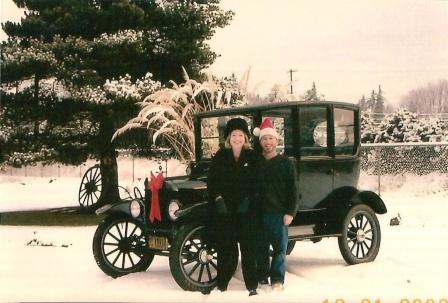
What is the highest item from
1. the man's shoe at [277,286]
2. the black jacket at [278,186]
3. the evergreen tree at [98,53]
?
the evergreen tree at [98,53]

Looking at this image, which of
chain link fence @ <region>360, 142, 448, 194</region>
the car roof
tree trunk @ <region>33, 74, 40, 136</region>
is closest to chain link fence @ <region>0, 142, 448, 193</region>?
chain link fence @ <region>360, 142, 448, 194</region>

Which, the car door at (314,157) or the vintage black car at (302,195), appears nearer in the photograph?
the vintage black car at (302,195)

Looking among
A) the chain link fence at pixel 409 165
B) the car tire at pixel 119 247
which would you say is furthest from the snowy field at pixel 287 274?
the chain link fence at pixel 409 165

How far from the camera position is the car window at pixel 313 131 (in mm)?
6102

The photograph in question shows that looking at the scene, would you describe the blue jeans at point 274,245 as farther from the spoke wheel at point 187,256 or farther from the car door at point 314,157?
the car door at point 314,157

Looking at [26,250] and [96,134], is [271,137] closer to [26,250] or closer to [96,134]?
[26,250]

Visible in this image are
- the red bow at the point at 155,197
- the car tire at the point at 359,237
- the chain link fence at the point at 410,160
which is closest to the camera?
the red bow at the point at 155,197

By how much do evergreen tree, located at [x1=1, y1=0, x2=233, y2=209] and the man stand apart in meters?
6.58

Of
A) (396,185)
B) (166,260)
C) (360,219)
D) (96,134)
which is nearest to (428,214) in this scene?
(396,185)

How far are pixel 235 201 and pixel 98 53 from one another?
719cm

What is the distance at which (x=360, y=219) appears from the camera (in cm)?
667

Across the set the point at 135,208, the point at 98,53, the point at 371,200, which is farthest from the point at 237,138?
the point at 98,53

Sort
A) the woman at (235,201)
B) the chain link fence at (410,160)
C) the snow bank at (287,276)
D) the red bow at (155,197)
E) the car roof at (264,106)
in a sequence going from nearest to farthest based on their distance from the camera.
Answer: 1. the woman at (235,201)
2. the snow bank at (287,276)
3. the red bow at (155,197)
4. the car roof at (264,106)
5. the chain link fence at (410,160)

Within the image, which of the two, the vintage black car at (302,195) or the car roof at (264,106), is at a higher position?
the car roof at (264,106)
